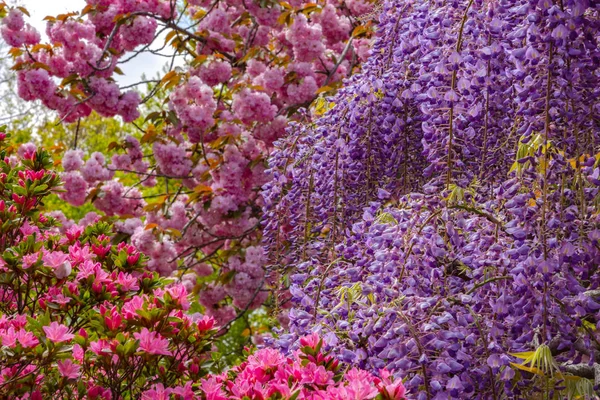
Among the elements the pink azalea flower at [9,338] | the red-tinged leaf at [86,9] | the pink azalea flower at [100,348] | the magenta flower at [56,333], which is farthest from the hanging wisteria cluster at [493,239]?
the red-tinged leaf at [86,9]

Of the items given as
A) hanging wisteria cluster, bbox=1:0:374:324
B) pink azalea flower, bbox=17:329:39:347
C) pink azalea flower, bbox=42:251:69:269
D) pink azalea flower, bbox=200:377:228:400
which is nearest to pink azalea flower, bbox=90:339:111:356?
pink azalea flower, bbox=17:329:39:347

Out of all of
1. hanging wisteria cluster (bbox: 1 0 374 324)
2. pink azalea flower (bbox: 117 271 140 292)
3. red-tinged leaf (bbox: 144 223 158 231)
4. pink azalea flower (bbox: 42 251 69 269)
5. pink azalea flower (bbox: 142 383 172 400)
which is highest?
hanging wisteria cluster (bbox: 1 0 374 324)

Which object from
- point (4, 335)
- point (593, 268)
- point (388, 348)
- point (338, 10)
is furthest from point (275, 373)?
point (338, 10)

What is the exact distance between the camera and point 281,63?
6211mm

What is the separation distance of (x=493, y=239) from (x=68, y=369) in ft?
4.58

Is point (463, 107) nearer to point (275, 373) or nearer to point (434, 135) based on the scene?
point (434, 135)

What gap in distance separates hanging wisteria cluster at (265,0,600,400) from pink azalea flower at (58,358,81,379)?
2.65 feet

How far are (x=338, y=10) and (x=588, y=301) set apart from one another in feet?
15.8

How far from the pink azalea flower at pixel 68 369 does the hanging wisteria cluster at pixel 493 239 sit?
2.65ft

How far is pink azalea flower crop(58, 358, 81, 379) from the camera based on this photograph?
2082mm

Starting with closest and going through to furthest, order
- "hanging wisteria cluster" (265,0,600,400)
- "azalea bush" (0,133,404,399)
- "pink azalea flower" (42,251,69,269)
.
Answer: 1. "azalea bush" (0,133,404,399)
2. "hanging wisteria cluster" (265,0,600,400)
3. "pink azalea flower" (42,251,69,269)

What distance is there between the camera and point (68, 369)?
209cm

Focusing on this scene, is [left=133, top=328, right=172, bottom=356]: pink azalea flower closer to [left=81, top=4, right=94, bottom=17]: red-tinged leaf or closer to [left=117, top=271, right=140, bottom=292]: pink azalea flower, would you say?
[left=117, top=271, right=140, bottom=292]: pink azalea flower

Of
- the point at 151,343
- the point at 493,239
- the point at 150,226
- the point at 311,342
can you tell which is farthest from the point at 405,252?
the point at 150,226
